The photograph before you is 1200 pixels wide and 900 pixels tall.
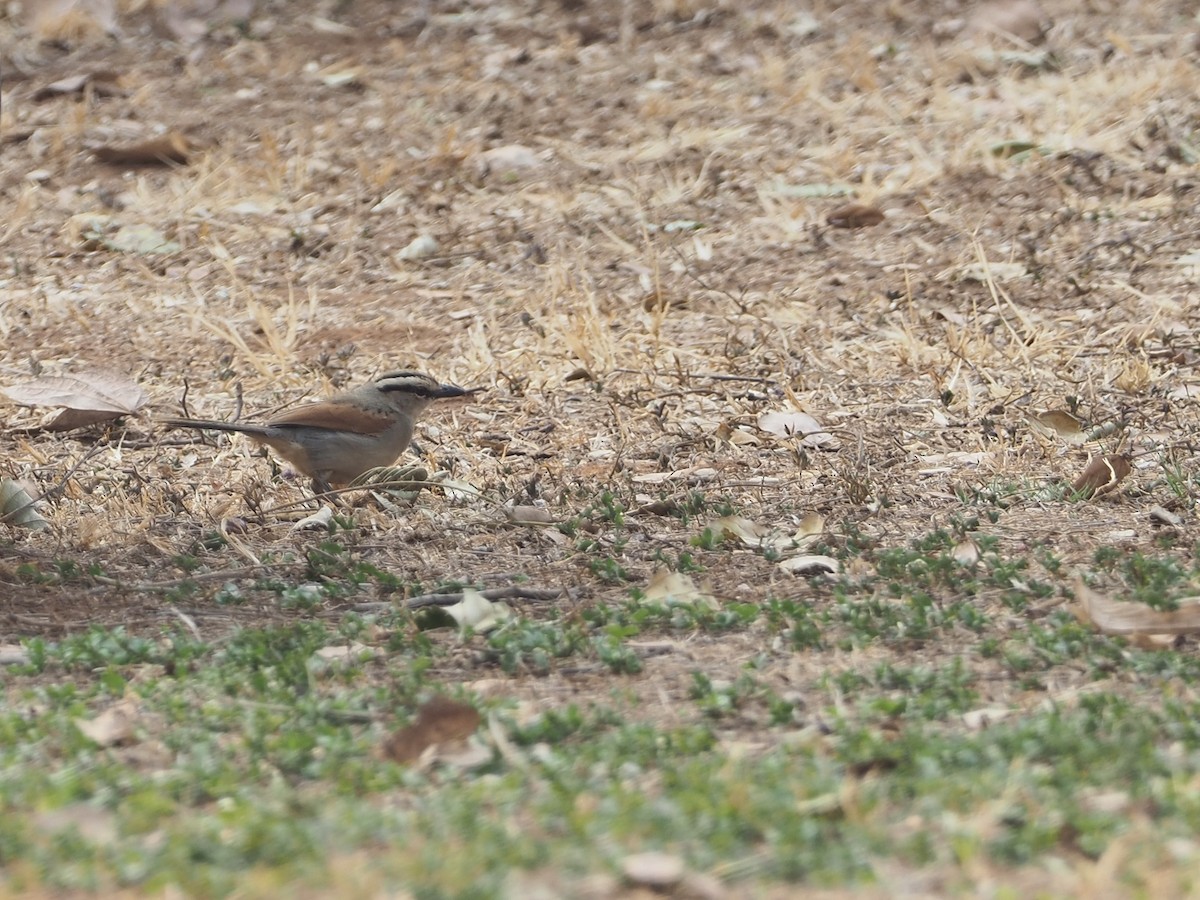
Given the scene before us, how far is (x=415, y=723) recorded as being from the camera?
13.3 ft

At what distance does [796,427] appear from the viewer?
7.14m

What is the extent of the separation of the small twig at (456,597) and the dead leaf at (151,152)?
21.0 ft

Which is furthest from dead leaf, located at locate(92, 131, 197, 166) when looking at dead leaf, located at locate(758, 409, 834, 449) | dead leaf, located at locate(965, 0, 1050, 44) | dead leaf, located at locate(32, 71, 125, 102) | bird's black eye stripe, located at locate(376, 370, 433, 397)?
dead leaf, located at locate(965, 0, 1050, 44)

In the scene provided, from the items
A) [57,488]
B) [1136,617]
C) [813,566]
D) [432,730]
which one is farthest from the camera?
[57,488]

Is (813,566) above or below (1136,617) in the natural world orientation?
below

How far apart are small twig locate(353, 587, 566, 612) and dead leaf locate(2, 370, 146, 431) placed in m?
2.83

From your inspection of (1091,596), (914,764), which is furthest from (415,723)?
(1091,596)

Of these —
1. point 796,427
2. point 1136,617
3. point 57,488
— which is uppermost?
point 1136,617

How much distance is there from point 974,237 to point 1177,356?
4.88 feet

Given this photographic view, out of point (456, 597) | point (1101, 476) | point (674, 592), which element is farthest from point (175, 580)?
point (1101, 476)

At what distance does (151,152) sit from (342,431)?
493cm

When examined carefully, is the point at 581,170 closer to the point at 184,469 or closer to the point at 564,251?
the point at 564,251

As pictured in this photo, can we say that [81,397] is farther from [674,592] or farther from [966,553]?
[966,553]

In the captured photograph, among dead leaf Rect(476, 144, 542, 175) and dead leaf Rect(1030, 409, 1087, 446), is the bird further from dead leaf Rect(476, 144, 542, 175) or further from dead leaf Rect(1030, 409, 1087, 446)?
dead leaf Rect(476, 144, 542, 175)
